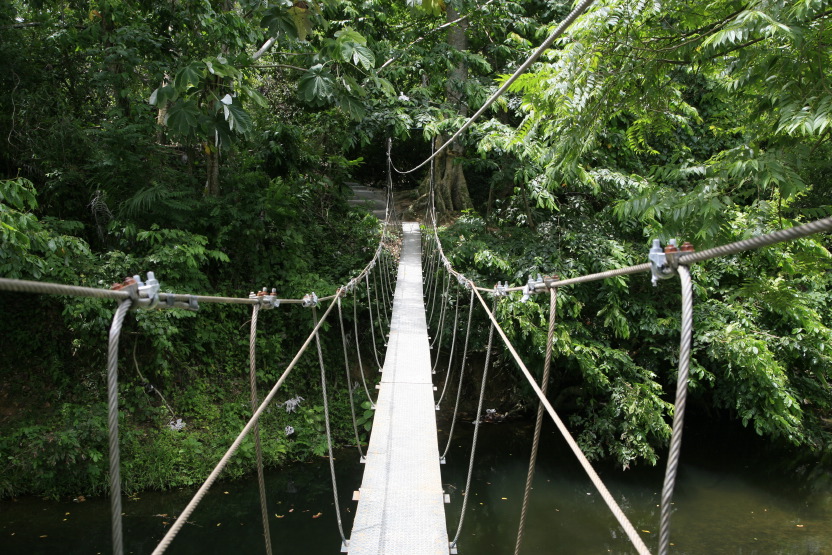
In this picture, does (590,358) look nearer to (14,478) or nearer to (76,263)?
(76,263)

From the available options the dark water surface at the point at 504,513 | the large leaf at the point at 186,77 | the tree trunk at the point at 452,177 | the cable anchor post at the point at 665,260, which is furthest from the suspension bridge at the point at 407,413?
the tree trunk at the point at 452,177

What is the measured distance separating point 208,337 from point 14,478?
4.74 ft

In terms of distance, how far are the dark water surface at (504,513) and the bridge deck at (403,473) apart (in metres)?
1.30

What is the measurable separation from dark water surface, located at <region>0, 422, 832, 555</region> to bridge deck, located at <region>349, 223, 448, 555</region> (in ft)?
4.26

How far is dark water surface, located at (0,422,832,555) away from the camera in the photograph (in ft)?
11.2

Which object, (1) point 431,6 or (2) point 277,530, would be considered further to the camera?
(2) point 277,530

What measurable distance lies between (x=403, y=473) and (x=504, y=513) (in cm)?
229

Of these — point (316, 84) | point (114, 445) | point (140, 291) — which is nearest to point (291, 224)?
point (316, 84)

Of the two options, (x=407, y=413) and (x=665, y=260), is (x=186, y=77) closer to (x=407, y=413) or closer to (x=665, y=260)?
(x=407, y=413)

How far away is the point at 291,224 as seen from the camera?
4.91 m

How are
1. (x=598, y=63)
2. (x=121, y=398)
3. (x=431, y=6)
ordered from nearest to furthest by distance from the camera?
1. (x=431, y=6)
2. (x=598, y=63)
3. (x=121, y=398)

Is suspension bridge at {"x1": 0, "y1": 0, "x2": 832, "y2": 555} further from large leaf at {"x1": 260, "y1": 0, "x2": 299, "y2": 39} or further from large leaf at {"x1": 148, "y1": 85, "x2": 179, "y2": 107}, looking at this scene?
large leaf at {"x1": 148, "y1": 85, "x2": 179, "y2": 107}

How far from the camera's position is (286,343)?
16.2 feet

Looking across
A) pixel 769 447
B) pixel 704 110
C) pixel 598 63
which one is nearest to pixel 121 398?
pixel 598 63
